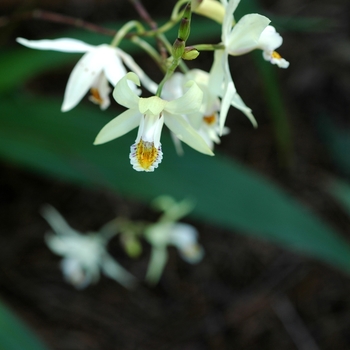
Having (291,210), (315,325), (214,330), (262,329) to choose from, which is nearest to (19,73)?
(291,210)

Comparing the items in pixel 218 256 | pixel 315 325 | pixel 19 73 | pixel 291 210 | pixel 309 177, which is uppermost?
pixel 309 177

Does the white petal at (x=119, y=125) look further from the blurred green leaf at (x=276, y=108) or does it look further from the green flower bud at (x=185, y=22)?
the blurred green leaf at (x=276, y=108)

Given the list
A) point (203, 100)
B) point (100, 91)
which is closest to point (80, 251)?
point (100, 91)

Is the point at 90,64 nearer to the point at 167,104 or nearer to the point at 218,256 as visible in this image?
the point at 167,104

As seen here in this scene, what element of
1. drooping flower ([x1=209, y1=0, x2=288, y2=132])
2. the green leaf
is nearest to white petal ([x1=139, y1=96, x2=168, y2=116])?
drooping flower ([x1=209, y1=0, x2=288, y2=132])

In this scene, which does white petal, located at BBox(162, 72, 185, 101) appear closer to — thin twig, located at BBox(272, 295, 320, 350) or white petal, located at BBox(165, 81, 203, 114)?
white petal, located at BBox(165, 81, 203, 114)

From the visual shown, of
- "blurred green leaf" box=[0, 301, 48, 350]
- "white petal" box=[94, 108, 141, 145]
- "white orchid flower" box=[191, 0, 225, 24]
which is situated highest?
"white orchid flower" box=[191, 0, 225, 24]
